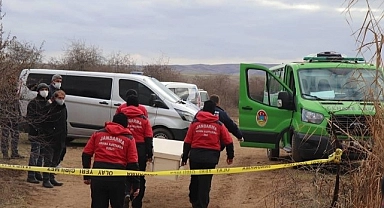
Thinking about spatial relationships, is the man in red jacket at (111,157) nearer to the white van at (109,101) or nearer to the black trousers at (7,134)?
the black trousers at (7,134)

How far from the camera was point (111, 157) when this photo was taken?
668 cm

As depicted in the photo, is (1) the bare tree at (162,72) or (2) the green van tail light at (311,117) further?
(1) the bare tree at (162,72)

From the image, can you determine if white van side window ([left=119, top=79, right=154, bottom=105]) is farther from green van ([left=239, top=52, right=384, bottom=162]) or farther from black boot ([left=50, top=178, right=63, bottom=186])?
black boot ([left=50, top=178, right=63, bottom=186])

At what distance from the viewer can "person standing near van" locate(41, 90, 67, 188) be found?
32.6 ft

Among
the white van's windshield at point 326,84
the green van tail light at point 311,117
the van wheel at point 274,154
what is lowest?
the van wheel at point 274,154

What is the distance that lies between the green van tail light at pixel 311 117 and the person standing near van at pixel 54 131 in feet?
14.3

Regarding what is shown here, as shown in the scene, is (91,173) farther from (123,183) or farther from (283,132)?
(283,132)

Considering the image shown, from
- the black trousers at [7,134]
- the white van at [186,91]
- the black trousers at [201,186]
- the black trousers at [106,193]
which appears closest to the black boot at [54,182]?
the black trousers at [7,134]

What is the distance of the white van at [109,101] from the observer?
44.6 feet

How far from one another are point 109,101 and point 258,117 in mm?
4450

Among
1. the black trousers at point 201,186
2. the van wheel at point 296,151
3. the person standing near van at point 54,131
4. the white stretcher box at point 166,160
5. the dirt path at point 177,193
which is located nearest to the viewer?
the black trousers at point 201,186

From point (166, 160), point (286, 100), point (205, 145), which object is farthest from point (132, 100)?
point (286, 100)

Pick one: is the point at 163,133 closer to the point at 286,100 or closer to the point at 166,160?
the point at 286,100

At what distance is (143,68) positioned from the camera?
39.7 metres
